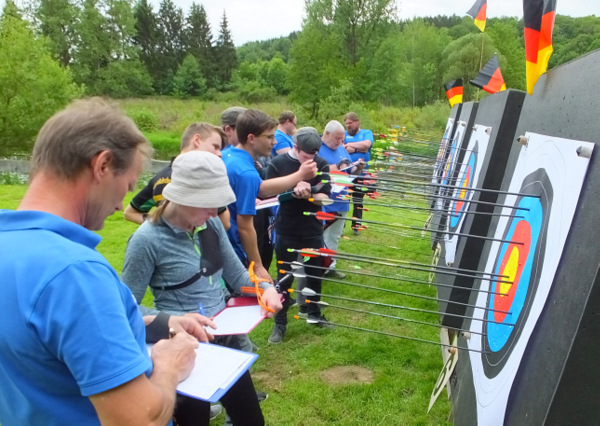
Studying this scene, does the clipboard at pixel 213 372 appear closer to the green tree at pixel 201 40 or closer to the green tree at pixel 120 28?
the green tree at pixel 120 28

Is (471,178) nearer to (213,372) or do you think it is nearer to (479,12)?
(479,12)

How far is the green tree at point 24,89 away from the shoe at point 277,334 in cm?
1428

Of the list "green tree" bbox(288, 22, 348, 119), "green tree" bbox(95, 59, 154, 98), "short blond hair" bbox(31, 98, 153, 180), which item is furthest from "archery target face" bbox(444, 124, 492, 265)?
"green tree" bbox(95, 59, 154, 98)

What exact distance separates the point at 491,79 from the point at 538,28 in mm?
2008

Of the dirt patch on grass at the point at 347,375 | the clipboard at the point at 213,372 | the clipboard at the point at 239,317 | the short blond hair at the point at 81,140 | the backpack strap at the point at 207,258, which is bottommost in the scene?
the dirt patch on grass at the point at 347,375

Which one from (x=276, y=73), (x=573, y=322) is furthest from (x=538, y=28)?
(x=276, y=73)

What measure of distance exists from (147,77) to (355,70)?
21.0 m

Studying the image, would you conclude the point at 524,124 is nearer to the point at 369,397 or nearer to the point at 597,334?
the point at 597,334

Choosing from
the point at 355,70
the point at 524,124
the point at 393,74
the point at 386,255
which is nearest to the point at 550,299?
the point at 524,124

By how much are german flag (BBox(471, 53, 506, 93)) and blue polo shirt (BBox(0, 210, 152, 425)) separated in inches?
126

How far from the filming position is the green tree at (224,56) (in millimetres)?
42344

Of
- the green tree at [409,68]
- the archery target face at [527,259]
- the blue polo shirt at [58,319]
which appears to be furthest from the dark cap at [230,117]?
the green tree at [409,68]

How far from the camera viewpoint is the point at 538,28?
1417mm

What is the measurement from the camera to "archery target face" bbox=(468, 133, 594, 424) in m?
1.15
